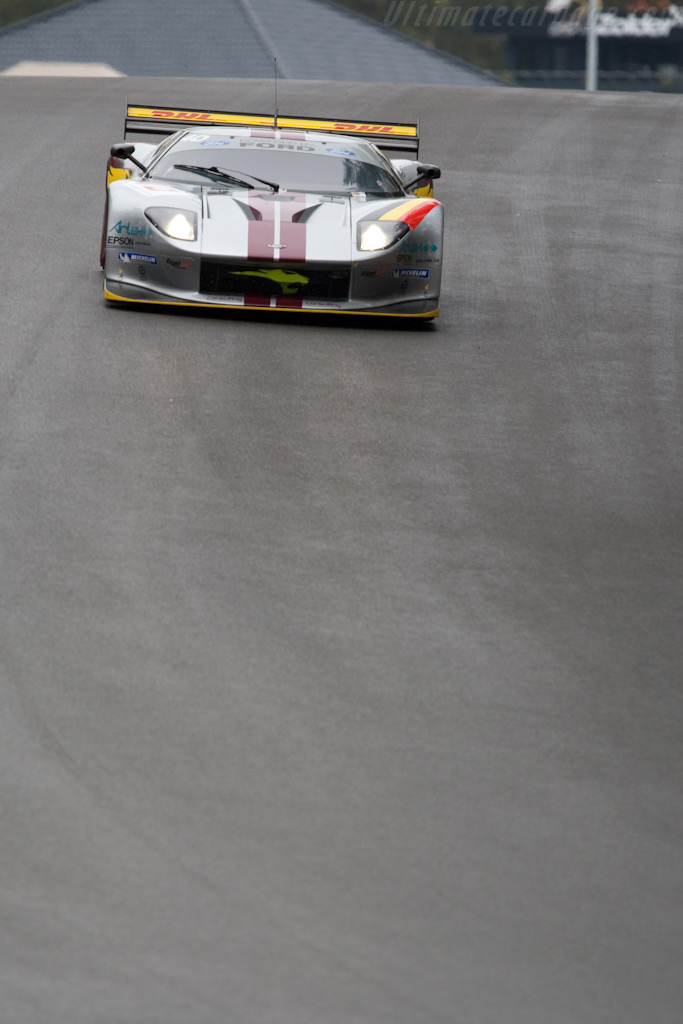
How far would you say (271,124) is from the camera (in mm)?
11047

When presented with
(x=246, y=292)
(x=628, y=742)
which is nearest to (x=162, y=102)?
(x=246, y=292)

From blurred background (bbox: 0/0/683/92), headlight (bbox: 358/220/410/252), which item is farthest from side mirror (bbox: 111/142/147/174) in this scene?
blurred background (bbox: 0/0/683/92)

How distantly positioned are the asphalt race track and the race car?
23 cm

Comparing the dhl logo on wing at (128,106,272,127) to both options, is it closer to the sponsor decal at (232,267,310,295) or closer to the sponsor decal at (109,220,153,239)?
the sponsor decal at (109,220,153,239)

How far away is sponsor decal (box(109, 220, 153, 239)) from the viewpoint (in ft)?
29.7

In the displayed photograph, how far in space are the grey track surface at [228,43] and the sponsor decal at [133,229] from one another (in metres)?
36.1

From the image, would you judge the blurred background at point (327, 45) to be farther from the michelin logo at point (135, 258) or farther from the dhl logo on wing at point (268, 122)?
the michelin logo at point (135, 258)

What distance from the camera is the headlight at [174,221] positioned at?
9016 mm

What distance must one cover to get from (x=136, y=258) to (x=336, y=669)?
5283 mm

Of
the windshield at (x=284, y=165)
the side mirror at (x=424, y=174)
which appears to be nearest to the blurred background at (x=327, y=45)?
the side mirror at (x=424, y=174)

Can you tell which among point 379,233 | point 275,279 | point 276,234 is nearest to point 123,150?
point 276,234

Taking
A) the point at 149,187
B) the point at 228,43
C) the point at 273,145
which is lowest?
the point at 149,187

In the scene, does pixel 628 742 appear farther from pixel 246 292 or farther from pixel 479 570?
pixel 246 292

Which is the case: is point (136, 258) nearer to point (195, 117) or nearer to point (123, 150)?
point (123, 150)
